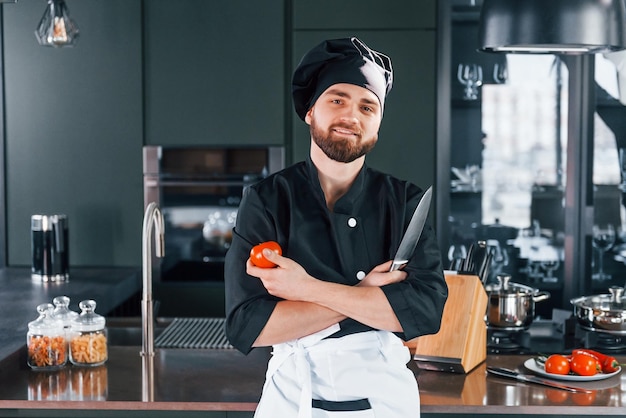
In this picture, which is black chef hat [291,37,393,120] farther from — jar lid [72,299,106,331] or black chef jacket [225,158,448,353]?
jar lid [72,299,106,331]

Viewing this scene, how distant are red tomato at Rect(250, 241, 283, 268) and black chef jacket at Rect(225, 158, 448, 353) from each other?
0.07 meters

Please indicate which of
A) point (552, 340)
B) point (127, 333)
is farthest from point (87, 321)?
point (552, 340)

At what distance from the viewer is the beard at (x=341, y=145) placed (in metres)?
1.67

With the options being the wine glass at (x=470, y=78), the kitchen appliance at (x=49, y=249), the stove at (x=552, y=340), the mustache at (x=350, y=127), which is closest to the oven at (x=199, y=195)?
the kitchen appliance at (x=49, y=249)

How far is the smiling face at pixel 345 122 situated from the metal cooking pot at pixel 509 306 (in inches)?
35.3

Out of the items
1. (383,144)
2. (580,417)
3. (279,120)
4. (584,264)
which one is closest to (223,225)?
(279,120)

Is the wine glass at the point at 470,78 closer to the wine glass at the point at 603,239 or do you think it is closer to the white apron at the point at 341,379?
the wine glass at the point at 603,239

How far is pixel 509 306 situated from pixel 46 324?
4.03 ft

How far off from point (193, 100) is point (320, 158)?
220 cm

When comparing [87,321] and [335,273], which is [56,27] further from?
[335,273]


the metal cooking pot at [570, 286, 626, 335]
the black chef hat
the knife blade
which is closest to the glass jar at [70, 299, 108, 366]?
the black chef hat

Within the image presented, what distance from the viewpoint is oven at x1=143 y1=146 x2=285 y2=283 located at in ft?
12.7

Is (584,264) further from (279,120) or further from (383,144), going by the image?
(279,120)

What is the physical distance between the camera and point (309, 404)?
66.5 inches
